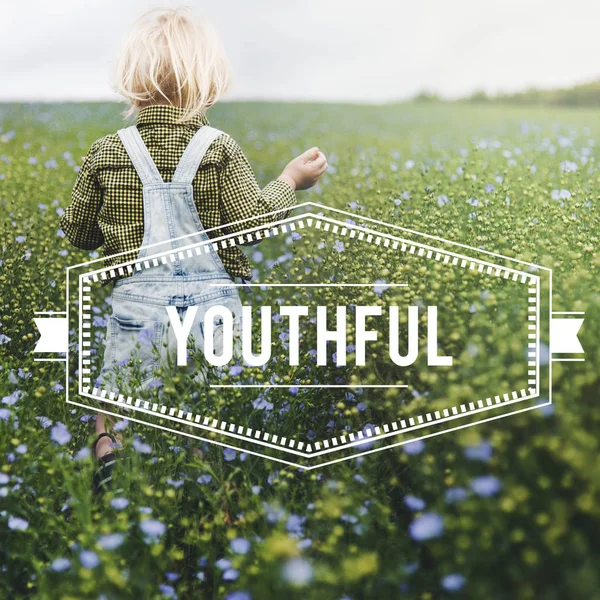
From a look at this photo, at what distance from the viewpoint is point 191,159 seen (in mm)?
2602

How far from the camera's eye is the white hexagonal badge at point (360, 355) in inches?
73.8

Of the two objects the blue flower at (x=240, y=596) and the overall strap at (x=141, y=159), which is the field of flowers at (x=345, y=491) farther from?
the overall strap at (x=141, y=159)

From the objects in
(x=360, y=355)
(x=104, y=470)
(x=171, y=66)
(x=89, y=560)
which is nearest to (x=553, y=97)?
(x=171, y=66)

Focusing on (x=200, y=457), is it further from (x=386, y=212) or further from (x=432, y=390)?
(x=386, y=212)

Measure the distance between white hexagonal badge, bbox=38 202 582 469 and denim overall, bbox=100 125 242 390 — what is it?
2cm

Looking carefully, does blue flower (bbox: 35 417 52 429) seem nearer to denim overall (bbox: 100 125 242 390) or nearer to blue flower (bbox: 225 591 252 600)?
denim overall (bbox: 100 125 242 390)

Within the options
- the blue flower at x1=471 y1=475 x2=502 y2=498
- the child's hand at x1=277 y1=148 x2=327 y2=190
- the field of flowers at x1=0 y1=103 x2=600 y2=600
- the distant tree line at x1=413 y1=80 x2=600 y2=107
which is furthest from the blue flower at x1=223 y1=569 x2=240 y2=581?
the distant tree line at x1=413 y1=80 x2=600 y2=107

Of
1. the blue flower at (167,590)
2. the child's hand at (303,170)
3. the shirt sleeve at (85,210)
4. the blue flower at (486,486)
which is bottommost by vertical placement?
the blue flower at (167,590)

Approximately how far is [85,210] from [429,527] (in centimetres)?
186

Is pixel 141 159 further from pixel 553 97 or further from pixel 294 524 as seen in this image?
pixel 553 97

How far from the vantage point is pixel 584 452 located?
1472 mm

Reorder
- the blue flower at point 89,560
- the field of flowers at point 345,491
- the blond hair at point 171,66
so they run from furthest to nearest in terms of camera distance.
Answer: the blond hair at point 171,66 < the blue flower at point 89,560 < the field of flowers at point 345,491

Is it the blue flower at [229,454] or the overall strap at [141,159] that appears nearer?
the blue flower at [229,454]

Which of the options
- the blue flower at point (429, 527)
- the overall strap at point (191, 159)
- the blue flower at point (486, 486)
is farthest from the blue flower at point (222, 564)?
the overall strap at point (191, 159)
